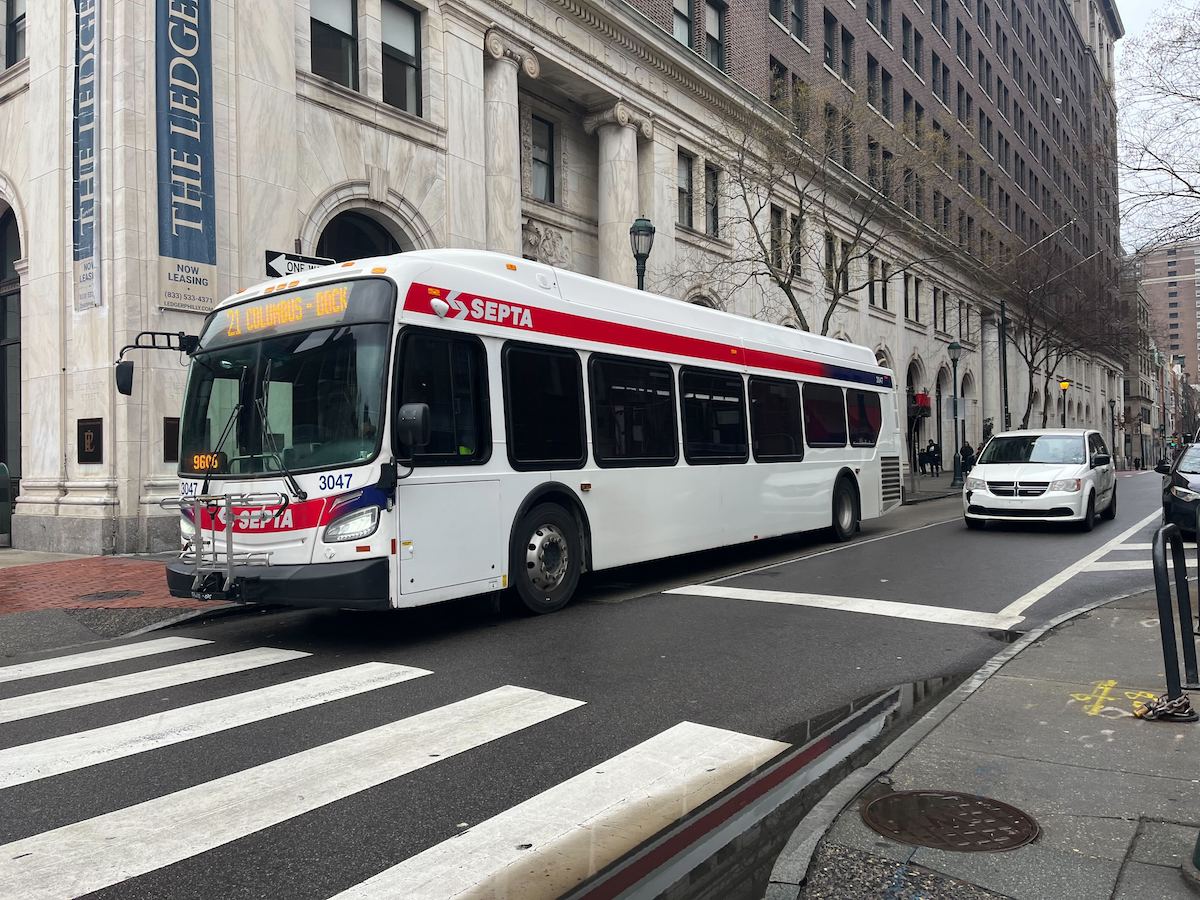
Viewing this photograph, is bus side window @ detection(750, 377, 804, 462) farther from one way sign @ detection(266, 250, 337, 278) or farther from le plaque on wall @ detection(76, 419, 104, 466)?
le plaque on wall @ detection(76, 419, 104, 466)

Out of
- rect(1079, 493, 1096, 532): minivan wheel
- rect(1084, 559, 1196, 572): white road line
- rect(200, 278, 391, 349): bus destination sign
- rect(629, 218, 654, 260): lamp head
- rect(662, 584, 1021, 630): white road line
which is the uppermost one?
rect(629, 218, 654, 260): lamp head

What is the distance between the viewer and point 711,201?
27906 millimetres

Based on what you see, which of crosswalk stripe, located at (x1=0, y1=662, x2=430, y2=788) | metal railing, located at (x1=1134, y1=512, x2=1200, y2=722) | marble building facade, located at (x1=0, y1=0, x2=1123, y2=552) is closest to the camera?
crosswalk stripe, located at (x1=0, y1=662, x2=430, y2=788)

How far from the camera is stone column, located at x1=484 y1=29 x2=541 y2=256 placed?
753 inches

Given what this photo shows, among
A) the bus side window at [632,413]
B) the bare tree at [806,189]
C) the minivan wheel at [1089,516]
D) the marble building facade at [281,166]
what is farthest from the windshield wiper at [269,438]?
the bare tree at [806,189]

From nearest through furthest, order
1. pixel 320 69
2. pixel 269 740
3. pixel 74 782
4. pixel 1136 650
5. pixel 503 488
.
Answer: pixel 74 782 → pixel 269 740 → pixel 1136 650 → pixel 503 488 → pixel 320 69

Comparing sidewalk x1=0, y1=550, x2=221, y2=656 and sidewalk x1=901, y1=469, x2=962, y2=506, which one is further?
sidewalk x1=901, y1=469, x2=962, y2=506

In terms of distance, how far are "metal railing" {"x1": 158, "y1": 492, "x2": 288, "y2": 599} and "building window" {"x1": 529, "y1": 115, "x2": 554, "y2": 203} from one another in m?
15.6

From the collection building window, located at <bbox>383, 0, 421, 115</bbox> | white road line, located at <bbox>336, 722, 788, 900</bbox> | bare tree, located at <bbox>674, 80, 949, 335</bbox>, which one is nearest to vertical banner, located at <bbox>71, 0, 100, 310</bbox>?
building window, located at <bbox>383, 0, 421, 115</bbox>

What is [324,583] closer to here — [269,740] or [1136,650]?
[269,740]

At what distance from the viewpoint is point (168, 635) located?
8539 mm

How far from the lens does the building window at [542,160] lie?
2227 centimetres

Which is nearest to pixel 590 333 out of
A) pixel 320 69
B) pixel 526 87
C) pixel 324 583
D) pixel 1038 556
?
pixel 324 583

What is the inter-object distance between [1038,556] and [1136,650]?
626cm
